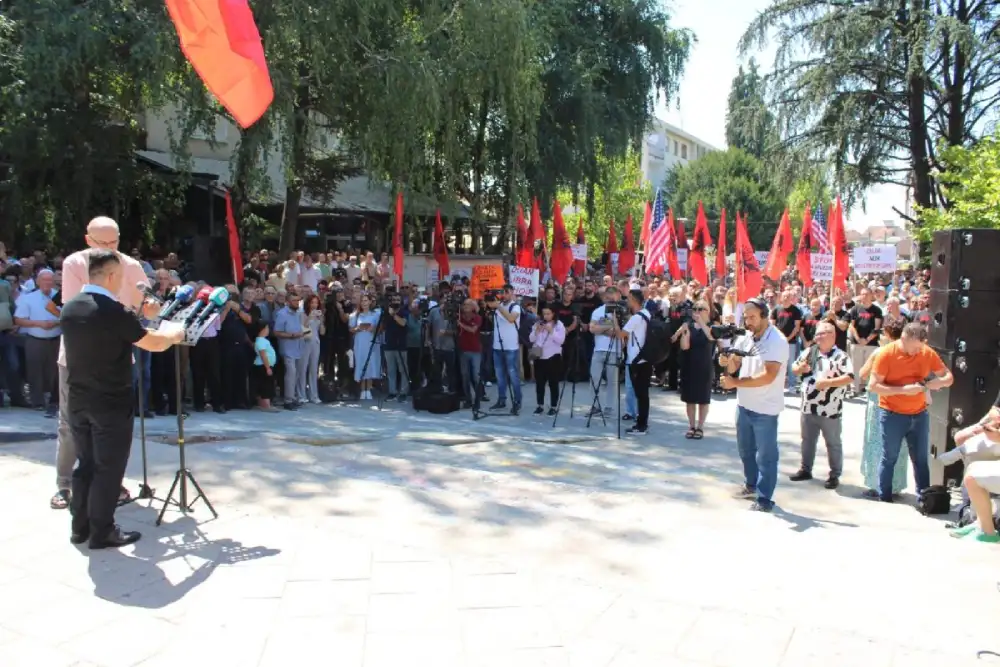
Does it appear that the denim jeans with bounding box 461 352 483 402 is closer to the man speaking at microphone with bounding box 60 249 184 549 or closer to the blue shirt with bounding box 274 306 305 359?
the blue shirt with bounding box 274 306 305 359

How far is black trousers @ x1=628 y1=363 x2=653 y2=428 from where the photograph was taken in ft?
35.5

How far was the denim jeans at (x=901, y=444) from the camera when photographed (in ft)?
25.6

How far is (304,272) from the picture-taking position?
1808 cm

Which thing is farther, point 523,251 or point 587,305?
point 523,251

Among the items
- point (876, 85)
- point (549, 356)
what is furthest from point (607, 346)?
point (876, 85)

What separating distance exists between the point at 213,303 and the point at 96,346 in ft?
2.57

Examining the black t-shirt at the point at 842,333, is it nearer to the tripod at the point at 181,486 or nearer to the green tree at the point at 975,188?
the green tree at the point at 975,188

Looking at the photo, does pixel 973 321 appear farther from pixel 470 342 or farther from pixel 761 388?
pixel 470 342

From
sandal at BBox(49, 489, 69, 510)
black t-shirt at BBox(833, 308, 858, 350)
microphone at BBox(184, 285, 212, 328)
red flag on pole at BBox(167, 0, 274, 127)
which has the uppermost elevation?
red flag on pole at BBox(167, 0, 274, 127)

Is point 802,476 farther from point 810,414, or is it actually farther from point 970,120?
point 970,120

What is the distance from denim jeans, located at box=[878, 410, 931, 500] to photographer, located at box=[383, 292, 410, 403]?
22.9 ft

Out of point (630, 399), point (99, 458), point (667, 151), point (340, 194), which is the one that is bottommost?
point (630, 399)

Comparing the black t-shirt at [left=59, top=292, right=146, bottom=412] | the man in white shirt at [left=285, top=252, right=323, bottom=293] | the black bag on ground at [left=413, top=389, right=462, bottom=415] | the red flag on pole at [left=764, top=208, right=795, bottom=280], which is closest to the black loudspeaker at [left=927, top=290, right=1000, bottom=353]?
the black bag on ground at [left=413, top=389, right=462, bottom=415]

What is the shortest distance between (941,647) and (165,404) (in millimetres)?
8799
